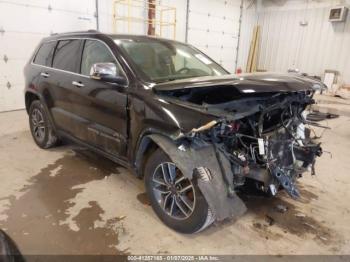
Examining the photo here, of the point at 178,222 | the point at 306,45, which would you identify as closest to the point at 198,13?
the point at 306,45

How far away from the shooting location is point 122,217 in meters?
2.45

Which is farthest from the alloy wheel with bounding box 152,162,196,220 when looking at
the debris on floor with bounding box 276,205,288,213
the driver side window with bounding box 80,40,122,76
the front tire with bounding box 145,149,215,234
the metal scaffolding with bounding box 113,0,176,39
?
the metal scaffolding with bounding box 113,0,176,39

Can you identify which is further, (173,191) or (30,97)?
(30,97)

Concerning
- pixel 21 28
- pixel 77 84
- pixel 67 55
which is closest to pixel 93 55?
pixel 77 84

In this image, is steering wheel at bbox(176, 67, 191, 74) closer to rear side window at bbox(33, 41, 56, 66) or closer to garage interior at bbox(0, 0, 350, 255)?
garage interior at bbox(0, 0, 350, 255)

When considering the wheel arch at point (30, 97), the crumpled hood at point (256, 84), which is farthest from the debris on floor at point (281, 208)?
the wheel arch at point (30, 97)

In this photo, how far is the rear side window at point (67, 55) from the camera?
3.08 m

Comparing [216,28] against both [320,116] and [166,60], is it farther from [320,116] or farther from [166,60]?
A: [166,60]

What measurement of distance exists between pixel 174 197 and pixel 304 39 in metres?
10.0

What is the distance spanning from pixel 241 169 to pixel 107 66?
1395 millimetres

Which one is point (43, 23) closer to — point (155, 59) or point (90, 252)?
point (155, 59)

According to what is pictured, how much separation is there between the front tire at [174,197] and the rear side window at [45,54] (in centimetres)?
220

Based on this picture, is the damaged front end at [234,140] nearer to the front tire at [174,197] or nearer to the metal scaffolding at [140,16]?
the front tire at [174,197]

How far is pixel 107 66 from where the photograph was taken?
236 centimetres
